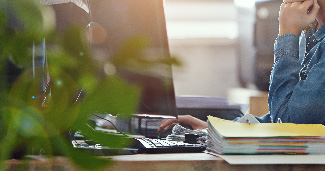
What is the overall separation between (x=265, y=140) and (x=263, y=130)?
2.4 inches

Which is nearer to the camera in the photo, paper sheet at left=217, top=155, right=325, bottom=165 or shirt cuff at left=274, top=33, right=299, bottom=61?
paper sheet at left=217, top=155, right=325, bottom=165

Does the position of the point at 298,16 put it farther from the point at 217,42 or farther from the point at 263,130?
the point at 217,42

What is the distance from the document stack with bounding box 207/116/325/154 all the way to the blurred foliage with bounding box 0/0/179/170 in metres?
0.45

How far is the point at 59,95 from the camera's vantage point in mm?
190

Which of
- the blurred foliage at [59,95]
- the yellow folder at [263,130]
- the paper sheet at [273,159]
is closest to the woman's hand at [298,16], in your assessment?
the yellow folder at [263,130]

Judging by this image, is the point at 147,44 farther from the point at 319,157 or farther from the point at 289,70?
the point at 289,70

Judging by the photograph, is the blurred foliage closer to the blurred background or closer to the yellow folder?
the yellow folder

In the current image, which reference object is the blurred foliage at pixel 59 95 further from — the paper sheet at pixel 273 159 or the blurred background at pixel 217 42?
the blurred background at pixel 217 42

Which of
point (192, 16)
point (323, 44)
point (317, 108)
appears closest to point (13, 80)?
point (317, 108)

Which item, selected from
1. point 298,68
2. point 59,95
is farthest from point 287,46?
point 59,95

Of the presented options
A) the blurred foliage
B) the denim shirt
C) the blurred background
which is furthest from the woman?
the blurred background

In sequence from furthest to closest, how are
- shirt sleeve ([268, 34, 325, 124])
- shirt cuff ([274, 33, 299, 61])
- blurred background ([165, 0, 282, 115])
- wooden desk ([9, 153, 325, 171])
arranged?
blurred background ([165, 0, 282, 115]), shirt cuff ([274, 33, 299, 61]), shirt sleeve ([268, 34, 325, 124]), wooden desk ([9, 153, 325, 171])

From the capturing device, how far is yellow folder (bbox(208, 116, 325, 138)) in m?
0.65

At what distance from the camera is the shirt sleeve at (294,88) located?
105 cm
